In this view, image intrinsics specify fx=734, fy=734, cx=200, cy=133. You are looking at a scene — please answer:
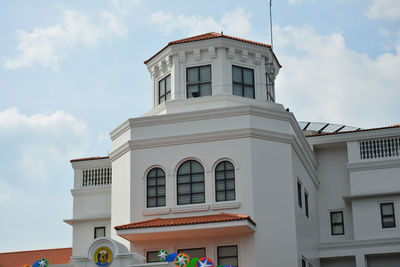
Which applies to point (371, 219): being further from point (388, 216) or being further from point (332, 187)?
point (332, 187)

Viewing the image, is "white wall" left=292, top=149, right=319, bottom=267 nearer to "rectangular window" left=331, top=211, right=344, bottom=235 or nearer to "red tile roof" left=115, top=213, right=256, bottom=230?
"rectangular window" left=331, top=211, right=344, bottom=235

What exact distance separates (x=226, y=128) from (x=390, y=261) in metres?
9.19

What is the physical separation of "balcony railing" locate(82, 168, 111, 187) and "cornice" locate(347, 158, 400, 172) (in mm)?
10346

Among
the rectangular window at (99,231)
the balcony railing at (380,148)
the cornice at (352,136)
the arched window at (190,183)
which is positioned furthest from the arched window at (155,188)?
the balcony railing at (380,148)

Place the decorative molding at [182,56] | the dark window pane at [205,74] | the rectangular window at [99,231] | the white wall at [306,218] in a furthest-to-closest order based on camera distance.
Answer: the rectangular window at [99,231]
the decorative molding at [182,56]
the dark window pane at [205,74]
the white wall at [306,218]

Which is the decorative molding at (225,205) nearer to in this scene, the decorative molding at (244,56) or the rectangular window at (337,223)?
the decorative molding at (244,56)

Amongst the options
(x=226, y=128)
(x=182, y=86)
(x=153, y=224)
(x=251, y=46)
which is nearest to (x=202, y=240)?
(x=153, y=224)

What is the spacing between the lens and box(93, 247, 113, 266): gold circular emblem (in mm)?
22422

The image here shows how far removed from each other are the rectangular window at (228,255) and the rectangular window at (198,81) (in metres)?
6.46

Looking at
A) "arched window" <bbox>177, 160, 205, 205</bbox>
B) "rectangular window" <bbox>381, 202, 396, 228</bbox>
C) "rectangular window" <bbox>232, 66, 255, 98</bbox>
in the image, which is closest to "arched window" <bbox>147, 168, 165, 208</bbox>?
"arched window" <bbox>177, 160, 205, 205</bbox>

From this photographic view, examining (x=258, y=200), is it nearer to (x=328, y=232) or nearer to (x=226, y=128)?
(x=226, y=128)

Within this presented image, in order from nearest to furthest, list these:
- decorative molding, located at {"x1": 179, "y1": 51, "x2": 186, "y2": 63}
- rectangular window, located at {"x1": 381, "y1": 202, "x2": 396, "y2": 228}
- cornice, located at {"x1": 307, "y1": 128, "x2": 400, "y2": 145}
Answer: decorative molding, located at {"x1": 179, "y1": 51, "x2": 186, "y2": 63}
rectangular window, located at {"x1": 381, "y1": 202, "x2": 396, "y2": 228}
cornice, located at {"x1": 307, "y1": 128, "x2": 400, "y2": 145}

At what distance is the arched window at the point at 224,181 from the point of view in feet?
85.0

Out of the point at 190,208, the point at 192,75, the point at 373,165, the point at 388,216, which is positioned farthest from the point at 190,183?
the point at 388,216
